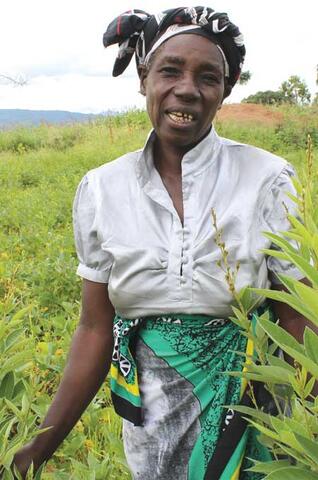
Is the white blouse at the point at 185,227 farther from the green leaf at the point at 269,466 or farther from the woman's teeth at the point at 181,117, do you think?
the green leaf at the point at 269,466

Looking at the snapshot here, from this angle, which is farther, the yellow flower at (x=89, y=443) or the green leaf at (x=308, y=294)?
the yellow flower at (x=89, y=443)

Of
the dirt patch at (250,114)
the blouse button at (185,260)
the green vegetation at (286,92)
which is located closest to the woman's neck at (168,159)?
the blouse button at (185,260)

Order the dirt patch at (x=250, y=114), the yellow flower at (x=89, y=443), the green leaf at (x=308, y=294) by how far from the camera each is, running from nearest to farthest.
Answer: the green leaf at (x=308, y=294), the yellow flower at (x=89, y=443), the dirt patch at (x=250, y=114)

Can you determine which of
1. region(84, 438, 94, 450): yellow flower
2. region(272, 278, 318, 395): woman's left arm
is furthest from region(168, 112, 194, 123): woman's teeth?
region(84, 438, 94, 450): yellow flower

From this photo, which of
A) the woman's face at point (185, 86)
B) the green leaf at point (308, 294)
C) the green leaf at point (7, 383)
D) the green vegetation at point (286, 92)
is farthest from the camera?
the green vegetation at point (286, 92)

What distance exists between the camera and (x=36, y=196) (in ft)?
21.1

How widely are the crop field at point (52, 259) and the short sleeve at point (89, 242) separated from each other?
0.17 metres

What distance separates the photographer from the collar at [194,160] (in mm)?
1440

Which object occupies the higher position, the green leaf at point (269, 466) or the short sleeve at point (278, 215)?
the short sleeve at point (278, 215)

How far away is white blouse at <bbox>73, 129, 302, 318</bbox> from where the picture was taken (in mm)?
1332

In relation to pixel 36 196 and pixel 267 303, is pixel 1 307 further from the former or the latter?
pixel 36 196

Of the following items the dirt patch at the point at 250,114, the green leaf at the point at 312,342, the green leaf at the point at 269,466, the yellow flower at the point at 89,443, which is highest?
the green leaf at the point at 312,342

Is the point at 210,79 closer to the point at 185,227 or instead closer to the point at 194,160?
the point at 194,160

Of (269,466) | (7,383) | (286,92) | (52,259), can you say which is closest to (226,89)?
(7,383)
